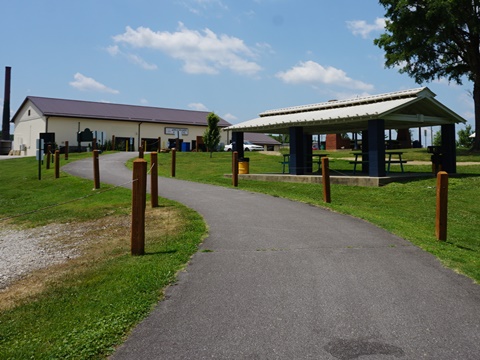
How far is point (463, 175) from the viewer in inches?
747

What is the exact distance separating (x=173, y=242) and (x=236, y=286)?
8.10 ft

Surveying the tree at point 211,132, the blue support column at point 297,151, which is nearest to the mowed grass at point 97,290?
the blue support column at point 297,151

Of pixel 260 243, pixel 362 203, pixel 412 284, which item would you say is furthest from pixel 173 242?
pixel 362 203

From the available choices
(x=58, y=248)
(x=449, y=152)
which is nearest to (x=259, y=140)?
(x=449, y=152)

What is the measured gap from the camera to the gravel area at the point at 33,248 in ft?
24.1

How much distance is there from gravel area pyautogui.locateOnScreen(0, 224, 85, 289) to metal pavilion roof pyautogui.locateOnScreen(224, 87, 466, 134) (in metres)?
11.7

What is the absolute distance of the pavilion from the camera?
56.4ft

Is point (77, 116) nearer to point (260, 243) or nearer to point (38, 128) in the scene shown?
point (38, 128)

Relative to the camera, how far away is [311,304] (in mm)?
4691

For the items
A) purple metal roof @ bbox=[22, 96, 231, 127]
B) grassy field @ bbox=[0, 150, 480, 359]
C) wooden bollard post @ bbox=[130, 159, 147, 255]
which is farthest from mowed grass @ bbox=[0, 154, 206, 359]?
purple metal roof @ bbox=[22, 96, 231, 127]

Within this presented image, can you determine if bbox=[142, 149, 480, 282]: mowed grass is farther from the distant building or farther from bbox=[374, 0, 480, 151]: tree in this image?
the distant building

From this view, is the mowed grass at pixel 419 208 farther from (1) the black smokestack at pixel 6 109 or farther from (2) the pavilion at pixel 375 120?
(1) the black smokestack at pixel 6 109

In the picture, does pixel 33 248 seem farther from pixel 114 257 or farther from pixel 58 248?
pixel 114 257

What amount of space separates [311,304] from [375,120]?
13.6m
